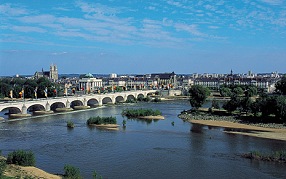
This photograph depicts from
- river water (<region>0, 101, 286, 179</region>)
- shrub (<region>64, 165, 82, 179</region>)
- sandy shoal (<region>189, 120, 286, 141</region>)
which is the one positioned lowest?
river water (<region>0, 101, 286, 179</region>)

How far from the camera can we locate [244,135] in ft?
156

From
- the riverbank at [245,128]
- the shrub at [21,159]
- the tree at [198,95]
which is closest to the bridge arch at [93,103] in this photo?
the tree at [198,95]

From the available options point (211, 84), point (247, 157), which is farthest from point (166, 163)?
point (211, 84)

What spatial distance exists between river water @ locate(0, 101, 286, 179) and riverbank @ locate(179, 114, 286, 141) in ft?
7.72

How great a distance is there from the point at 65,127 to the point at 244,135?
2668 centimetres

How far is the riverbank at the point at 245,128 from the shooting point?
156ft

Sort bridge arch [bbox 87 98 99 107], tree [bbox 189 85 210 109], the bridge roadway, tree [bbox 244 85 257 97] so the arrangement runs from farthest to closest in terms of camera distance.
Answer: tree [bbox 244 85 257 97], bridge arch [bbox 87 98 99 107], tree [bbox 189 85 210 109], the bridge roadway

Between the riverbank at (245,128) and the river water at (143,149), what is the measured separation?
2353 millimetres

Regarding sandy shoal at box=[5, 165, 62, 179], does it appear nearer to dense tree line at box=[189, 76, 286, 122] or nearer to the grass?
the grass

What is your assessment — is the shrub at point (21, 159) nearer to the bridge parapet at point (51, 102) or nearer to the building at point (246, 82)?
the bridge parapet at point (51, 102)

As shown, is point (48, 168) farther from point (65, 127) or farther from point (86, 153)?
point (65, 127)

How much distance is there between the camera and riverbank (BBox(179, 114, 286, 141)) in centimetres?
4742

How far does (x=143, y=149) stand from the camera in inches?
1547

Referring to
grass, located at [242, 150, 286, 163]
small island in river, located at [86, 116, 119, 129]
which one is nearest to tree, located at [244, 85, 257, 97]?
small island in river, located at [86, 116, 119, 129]
